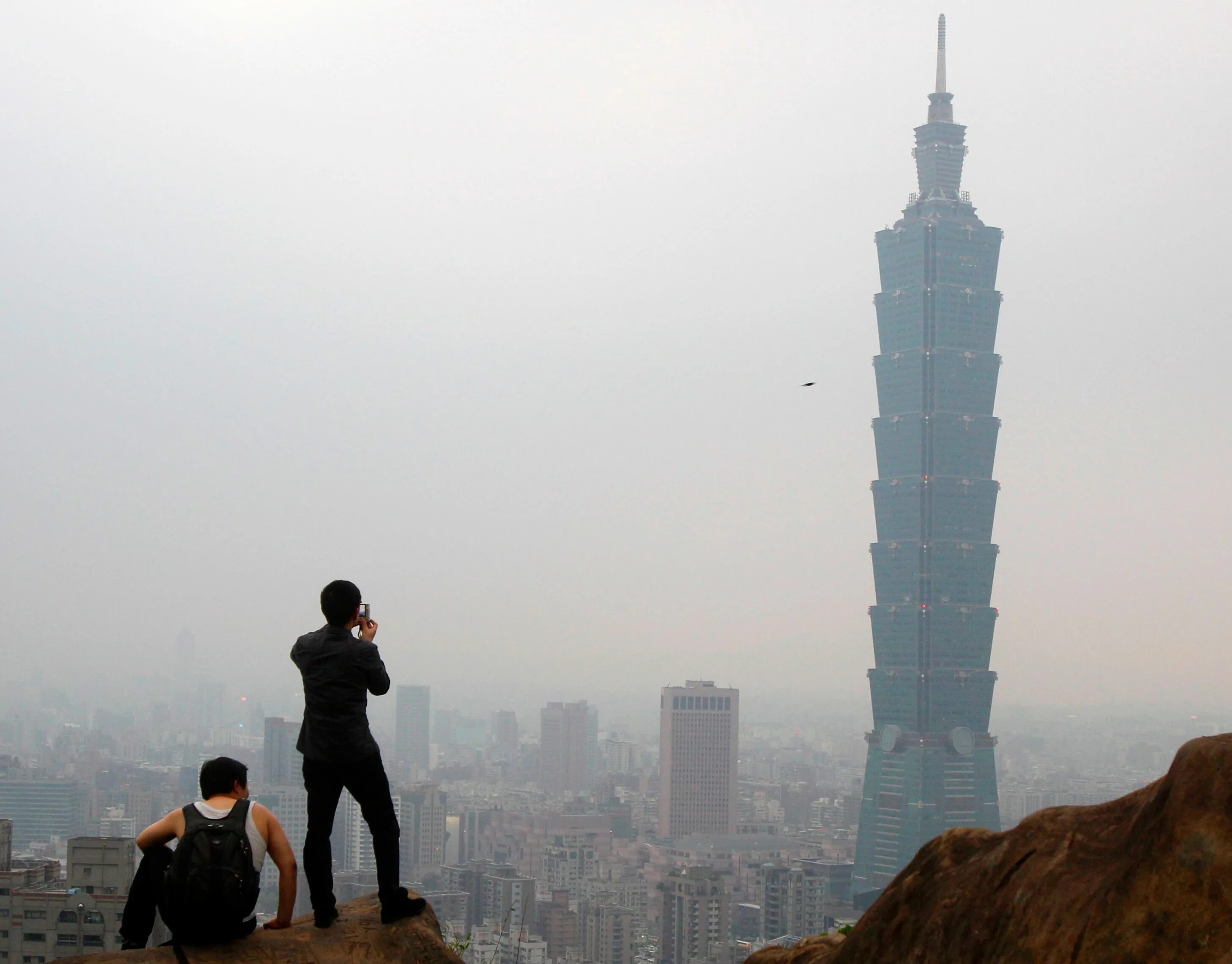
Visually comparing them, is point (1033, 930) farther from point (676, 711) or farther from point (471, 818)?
point (676, 711)

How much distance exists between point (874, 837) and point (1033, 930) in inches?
5517

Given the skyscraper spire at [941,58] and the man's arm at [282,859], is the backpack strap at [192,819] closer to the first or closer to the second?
the man's arm at [282,859]

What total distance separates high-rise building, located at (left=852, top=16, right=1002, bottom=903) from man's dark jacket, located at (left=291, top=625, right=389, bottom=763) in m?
132

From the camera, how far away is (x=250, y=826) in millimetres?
4875

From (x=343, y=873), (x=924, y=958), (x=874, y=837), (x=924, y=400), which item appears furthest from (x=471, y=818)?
(x=924, y=958)

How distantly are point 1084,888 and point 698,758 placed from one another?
164791mm

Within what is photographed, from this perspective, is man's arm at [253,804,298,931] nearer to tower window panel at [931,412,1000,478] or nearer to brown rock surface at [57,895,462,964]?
brown rock surface at [57,895,462,964]

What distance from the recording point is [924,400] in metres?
136

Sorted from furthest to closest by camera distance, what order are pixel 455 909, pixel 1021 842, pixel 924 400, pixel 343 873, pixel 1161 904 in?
pixel 924 400 → pixel 455 909 → pixel 343 873 → pixel 1021 842 → pixel 1161 904

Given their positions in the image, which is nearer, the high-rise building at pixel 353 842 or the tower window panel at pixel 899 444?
the high-rise building at pixel 353 842

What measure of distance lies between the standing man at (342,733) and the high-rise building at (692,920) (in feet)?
313

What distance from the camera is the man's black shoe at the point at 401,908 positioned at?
552 cm

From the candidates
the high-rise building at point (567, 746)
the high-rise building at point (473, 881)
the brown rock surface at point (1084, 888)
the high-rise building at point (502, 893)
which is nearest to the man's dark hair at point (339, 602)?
the brown rock surface at point (1084, 888)

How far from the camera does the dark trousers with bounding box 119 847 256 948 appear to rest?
191 inches
